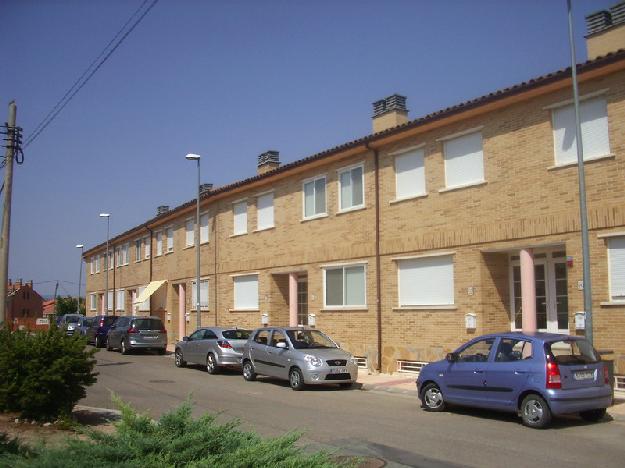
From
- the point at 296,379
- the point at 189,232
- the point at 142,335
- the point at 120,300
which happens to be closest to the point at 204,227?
the point at 189,232

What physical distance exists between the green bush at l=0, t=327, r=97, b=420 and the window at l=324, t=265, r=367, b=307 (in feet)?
35.4

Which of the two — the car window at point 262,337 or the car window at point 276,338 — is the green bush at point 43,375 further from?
the car window at point 262,337

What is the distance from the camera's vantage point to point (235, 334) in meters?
20.8

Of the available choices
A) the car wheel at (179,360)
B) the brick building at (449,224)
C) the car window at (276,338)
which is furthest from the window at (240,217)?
the car window at (276,338)

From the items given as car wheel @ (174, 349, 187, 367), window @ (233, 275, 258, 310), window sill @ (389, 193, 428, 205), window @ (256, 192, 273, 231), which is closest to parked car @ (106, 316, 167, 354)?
window @ (233, 275, 258, 310)

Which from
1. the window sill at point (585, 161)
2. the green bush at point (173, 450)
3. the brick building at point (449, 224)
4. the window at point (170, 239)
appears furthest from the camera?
the window at point (170, 239)

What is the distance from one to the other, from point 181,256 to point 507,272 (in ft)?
68.6

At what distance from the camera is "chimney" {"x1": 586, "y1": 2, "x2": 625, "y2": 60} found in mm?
14766

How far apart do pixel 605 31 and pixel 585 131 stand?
2.61m

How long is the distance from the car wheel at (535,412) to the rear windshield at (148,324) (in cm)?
2045

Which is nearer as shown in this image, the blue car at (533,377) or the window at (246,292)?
the blue car at (533,377)

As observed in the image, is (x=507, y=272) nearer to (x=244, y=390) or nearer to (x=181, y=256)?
(x=244, y=390)

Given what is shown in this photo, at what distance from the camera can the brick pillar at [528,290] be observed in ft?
49.9

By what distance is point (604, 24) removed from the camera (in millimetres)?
15156
